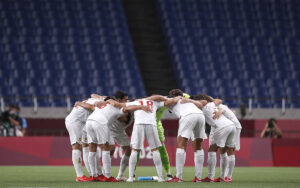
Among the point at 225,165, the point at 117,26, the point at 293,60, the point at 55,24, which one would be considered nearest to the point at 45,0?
the point at 55,24

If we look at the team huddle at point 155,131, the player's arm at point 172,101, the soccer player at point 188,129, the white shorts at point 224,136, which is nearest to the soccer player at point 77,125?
the team huddle at point 155,131

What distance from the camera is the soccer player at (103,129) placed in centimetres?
1426

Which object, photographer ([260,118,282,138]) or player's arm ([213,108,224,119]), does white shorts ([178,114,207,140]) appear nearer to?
player's arm ([213,108,224,119])

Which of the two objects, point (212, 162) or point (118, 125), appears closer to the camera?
point (212, 162)

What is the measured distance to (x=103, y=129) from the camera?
Result: 1431 cm

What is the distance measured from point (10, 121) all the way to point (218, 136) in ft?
36.3

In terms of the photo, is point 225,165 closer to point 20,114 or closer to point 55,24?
point 20,114

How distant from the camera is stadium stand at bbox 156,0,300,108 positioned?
29.4m

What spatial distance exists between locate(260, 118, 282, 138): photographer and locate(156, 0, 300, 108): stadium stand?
316 centimetres

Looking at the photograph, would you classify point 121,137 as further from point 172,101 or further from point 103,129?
point 172,101

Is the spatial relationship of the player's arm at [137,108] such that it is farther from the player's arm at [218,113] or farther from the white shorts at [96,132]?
the player's arm at [218,113]

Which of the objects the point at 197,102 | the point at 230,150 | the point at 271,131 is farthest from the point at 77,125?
the point at 271,131

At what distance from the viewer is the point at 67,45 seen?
29.0m

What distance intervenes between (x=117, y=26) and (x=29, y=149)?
9383mm
